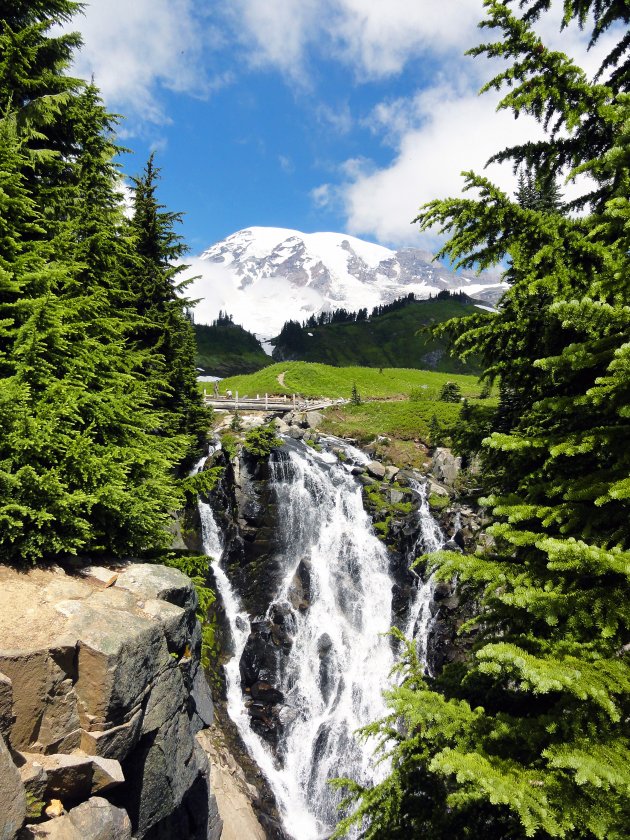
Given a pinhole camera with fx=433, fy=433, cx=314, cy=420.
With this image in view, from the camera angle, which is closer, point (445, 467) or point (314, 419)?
point (445, 467)

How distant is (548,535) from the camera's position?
17.4ft

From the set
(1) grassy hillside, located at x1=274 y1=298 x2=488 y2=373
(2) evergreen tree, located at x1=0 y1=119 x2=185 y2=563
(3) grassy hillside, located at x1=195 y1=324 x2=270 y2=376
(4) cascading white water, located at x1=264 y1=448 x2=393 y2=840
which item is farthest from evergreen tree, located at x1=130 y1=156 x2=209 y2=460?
(1) grassy hillside, located at x1=274 y1=298 x2=488 y2=373

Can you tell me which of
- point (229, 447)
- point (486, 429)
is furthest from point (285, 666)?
point (486, 429)

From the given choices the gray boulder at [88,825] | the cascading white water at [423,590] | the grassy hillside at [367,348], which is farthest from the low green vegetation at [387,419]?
the grassy hillside at [367,348]

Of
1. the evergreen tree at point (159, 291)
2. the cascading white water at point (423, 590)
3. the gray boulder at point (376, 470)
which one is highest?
the evergreen tree at point (159, 291)

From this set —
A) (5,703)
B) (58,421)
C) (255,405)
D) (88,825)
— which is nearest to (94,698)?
(5,703)

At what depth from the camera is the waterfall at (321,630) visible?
19812 mm

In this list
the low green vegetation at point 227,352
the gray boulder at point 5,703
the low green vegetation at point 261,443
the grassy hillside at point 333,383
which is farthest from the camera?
the low green vegetation at point 227,352

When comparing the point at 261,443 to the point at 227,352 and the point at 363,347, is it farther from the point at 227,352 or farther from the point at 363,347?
the point at 363,347

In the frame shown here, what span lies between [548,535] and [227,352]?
17373cm

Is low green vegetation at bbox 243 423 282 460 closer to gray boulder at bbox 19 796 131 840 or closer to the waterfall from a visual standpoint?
the waterfall

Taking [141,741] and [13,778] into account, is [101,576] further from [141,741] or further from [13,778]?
[13,778]

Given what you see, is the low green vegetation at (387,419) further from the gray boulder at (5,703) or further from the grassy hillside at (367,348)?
the grassy hillside at (367,348)

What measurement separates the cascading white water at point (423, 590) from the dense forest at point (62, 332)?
1747 centimetres
